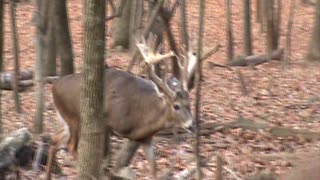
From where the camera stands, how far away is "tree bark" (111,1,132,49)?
20.3m

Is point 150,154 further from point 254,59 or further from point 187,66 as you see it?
point 254,59

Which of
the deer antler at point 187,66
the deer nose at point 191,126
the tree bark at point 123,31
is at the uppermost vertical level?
the tree bark at point 123,31

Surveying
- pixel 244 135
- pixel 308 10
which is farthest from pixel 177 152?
pixel 308 10

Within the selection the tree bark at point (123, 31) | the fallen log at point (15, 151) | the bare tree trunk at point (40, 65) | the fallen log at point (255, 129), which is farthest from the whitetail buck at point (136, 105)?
the tree bark at point (123, 31)

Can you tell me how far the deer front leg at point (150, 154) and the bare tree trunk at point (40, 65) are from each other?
1739mm

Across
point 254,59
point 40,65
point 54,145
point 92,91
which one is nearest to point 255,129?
point 40,65

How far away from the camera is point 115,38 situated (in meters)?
20.4

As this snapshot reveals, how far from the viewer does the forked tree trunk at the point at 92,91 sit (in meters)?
5.22

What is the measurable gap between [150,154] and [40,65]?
84.2 inches

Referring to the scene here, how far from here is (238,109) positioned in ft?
44.6

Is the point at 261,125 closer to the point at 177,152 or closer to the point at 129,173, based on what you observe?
the point at 177,152

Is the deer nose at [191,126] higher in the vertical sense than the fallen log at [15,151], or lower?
higher

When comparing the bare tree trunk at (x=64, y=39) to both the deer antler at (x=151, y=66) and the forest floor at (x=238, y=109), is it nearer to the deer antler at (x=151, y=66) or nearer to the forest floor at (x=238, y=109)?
the forest floor at (x=238, y=109)

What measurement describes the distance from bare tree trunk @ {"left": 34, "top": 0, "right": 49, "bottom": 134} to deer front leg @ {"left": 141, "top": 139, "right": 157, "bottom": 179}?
174 centimetres
